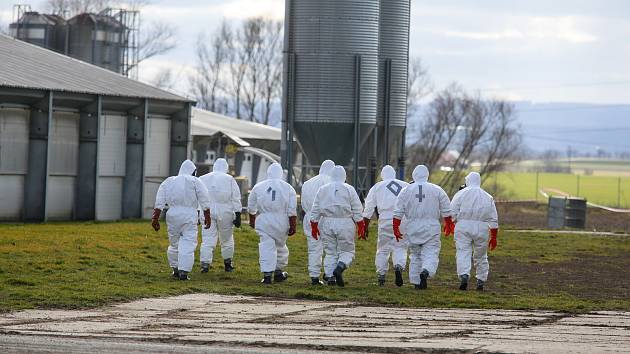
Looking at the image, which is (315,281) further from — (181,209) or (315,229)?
(181,209)

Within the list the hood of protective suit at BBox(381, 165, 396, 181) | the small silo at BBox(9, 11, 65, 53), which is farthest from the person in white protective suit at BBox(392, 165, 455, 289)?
the small silo at BBox(9, 11, 65, 53)

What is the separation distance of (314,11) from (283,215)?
14.3 m

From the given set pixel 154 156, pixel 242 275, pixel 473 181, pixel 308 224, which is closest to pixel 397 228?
pixel 473 181

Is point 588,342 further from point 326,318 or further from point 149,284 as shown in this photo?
point 149,284

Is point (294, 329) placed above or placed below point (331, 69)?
below

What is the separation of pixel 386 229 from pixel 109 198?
652 inches

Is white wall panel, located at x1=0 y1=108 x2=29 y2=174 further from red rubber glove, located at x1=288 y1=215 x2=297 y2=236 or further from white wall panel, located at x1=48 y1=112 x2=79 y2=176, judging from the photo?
red rubber glove, located at x1=288 y1=215 x2=297 y2=236

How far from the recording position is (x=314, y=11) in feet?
117

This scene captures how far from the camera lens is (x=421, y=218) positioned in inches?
857

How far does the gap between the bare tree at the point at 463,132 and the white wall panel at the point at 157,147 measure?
152 feet

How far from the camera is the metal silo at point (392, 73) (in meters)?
37.6

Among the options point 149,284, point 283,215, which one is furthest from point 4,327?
point 283,215

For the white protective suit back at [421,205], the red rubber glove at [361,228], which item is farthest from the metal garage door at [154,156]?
the white protective suit back at [421,205]

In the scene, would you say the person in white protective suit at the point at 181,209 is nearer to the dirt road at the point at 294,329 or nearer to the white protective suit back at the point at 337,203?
the white protective suit back at the point at 337,203
